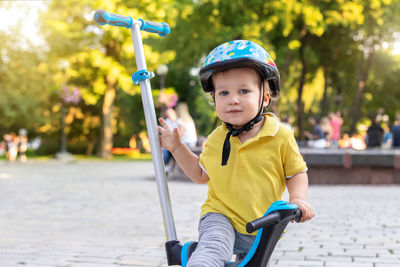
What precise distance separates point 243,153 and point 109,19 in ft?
2.92

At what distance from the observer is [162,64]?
2558 cm

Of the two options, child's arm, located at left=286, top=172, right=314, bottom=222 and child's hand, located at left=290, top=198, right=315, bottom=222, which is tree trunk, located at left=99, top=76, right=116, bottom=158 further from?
child's hand, located at left=290, top=198, right=315, bottom=222

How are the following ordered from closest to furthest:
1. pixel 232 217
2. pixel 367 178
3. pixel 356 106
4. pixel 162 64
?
pixel 232 217 < pixel 367 178 < pixel 162 64 < pixel 356 106

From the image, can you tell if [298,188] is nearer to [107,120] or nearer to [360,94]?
[360,94]

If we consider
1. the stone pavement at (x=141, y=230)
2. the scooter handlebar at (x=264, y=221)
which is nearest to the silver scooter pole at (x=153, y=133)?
the scooter handlebar at (x=264, y=221)

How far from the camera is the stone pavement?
413cm

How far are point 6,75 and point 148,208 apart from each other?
28.0 metres

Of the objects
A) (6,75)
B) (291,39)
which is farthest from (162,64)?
(6,75)

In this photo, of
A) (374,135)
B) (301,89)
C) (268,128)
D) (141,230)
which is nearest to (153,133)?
(268,128)

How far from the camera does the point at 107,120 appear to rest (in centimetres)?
3031

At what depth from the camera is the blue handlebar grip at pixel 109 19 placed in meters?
2.45

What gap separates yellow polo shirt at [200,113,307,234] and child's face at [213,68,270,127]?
0.10 m

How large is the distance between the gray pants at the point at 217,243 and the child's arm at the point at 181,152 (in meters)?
0.29

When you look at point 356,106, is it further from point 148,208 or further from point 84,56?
point 148,208
